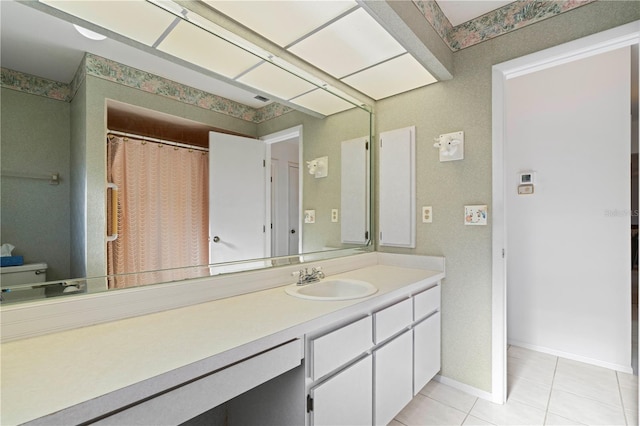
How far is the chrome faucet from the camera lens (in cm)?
166

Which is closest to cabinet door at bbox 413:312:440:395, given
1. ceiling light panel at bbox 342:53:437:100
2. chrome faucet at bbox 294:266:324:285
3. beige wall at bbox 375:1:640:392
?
beige wall at bbox 375:1:640:392

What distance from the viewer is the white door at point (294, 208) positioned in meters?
1.87

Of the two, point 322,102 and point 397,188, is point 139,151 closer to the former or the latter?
point 322,102

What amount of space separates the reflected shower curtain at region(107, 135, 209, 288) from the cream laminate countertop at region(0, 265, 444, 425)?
20 cm

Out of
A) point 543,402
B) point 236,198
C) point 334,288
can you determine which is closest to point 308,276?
point 334,288

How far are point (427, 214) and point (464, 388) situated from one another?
1.24 metres

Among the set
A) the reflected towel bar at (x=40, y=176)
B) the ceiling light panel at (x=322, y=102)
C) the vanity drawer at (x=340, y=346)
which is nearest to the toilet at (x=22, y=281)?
the reflected towel bar at (x=40, y=176)

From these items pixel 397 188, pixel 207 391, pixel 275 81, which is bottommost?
pixel 207 391

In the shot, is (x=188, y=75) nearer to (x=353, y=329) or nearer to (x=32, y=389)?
(x=32, y=389)

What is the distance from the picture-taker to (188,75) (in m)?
1.38

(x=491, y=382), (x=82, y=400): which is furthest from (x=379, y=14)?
(x=491, y=382)

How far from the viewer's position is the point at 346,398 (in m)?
1.26

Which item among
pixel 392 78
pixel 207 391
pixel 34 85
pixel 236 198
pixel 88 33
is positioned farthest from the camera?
pixel 392 78

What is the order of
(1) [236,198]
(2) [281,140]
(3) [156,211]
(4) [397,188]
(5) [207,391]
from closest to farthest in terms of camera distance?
(5) [207,391] → (3) [156,211] → (1) [236,198] → (2) [281,140] → (4) [397,188]
